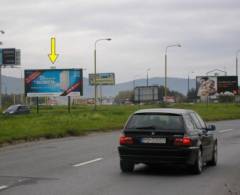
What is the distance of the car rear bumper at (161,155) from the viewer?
13.8m

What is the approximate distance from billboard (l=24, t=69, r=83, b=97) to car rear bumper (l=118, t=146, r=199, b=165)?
52.8 metres

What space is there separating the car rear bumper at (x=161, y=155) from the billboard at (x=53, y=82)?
173 ft

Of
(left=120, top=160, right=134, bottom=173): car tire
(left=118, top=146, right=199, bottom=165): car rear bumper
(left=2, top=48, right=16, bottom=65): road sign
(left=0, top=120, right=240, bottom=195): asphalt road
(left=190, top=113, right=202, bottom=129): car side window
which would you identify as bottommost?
(left=0, top=120, right=240, bottom=195): asphalt road

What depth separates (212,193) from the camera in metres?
11.3

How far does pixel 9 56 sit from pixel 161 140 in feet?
333

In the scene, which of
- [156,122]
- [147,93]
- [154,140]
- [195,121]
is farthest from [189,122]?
[147,93]

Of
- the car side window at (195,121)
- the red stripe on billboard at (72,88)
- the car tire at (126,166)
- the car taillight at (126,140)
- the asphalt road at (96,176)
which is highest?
the red stripe on billboard at (72,88)

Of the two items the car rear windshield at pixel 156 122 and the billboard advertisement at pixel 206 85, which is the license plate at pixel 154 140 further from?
the billboard advertisement at pixel 206 85

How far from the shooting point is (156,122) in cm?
1427

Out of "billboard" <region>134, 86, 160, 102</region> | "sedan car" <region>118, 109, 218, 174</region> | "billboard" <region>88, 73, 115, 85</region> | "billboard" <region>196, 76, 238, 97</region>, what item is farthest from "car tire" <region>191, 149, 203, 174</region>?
"billboard" <region>88, 73, 115, 85</region>

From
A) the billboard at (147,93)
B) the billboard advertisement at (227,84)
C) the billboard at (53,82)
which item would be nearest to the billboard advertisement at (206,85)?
the billboard advertisement at (227,84)

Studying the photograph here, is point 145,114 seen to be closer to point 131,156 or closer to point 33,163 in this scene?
point 131,156

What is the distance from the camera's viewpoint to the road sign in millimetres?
112688

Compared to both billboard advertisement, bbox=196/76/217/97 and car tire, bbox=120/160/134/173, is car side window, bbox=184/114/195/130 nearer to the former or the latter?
car tire, bbox=120/160/134/173
